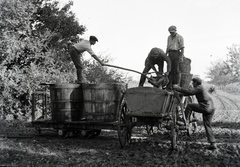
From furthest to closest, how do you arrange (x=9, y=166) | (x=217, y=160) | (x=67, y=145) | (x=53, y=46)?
(x=53, y=46) → (x=67, y=145) → (x=217, y=160) → (x=9, y=166)

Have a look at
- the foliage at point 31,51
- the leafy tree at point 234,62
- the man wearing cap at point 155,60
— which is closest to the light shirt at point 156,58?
the man wearing cap at point 155,60

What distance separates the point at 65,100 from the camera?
8445mm

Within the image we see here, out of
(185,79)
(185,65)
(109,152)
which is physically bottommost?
(109,152)

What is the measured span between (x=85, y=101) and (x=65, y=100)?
59cm

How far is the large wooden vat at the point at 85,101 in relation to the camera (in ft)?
26.5

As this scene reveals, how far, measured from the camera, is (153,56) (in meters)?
7.98

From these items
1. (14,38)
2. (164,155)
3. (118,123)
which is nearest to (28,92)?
(14,38)

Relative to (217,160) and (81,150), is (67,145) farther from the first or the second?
(217,160)

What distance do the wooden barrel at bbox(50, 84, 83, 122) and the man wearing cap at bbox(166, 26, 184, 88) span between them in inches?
105

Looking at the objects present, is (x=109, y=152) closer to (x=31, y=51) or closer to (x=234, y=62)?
(x=31, y=51)

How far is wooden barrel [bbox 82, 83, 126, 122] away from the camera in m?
8.06

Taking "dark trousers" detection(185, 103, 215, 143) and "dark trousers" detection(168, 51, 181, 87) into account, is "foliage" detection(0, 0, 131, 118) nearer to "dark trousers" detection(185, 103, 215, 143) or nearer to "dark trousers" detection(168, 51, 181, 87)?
"dark trousers" detection(168, 51, 181, 87)

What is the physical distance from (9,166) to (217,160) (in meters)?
3.89

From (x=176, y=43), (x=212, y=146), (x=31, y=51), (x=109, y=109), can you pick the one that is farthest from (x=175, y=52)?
(x=31, y=51)
